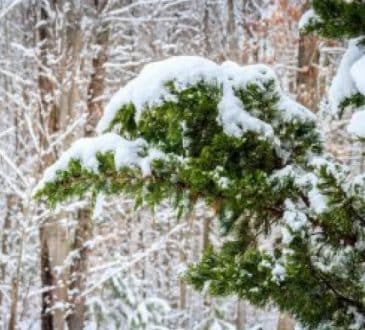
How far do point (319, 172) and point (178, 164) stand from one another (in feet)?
1.79

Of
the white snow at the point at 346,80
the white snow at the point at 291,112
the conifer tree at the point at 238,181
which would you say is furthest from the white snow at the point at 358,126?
the white snow at the point at 291,112

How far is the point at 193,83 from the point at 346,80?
626 millimetres

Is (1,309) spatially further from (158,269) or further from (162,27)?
(162,27)

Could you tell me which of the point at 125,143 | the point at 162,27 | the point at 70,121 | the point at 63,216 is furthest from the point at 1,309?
the point at 125,143

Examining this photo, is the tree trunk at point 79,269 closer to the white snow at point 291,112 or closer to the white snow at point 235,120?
the white snow at point 291,112

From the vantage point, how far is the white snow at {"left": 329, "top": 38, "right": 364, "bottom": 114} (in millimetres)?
2400

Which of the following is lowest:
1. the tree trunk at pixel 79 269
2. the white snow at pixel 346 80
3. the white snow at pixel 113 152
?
the tree trunk at pixel 79 269

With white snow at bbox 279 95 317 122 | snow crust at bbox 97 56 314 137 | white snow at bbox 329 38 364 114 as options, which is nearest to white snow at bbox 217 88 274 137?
snow crust at bbox 97 56 314 137

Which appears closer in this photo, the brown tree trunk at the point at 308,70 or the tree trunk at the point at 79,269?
the brown tree trunk at the point at 308,70

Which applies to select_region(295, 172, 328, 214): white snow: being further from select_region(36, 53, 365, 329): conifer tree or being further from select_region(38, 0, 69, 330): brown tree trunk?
select_region(38, 0, 69, 330): brown tree trunk

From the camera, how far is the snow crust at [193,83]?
2332mm

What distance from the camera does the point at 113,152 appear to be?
2.31m

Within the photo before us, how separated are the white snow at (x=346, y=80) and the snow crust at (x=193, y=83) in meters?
0.24

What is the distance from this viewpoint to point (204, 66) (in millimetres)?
2416
